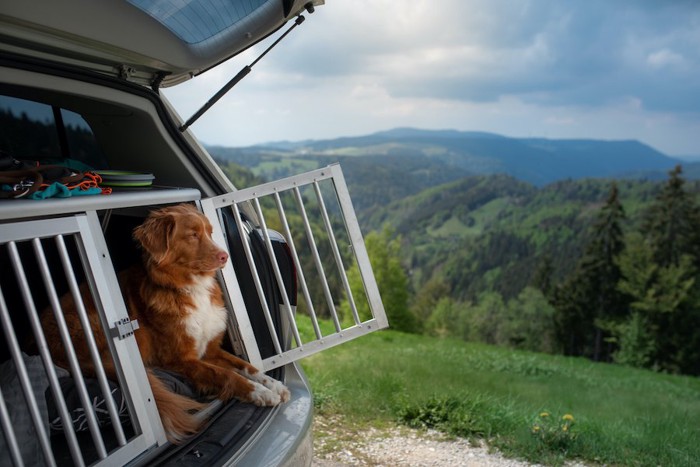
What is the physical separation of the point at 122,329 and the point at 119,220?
4.33 feet

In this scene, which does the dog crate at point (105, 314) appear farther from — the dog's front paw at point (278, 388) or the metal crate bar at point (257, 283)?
the dog's front paw at point (278, 388)

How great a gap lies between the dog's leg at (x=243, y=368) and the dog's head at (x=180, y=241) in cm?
45

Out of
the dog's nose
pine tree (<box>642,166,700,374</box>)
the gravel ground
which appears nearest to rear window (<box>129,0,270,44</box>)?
the dog's nose

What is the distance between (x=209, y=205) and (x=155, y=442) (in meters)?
1.28

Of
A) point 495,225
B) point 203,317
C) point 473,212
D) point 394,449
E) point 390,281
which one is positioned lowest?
point 495,225

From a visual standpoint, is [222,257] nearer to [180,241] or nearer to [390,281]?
[180,241]

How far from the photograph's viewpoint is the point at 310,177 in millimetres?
3137

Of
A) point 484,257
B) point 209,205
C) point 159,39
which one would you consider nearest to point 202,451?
point 209,205

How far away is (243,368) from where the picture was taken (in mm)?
2955

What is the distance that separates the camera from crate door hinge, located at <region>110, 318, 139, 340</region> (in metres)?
2.14

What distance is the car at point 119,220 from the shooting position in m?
2.03

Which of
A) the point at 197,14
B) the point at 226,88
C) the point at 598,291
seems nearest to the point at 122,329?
the point at 197,14

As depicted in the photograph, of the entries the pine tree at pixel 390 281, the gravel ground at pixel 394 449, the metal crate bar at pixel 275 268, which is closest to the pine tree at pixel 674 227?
the pine tree at pixel 390 281

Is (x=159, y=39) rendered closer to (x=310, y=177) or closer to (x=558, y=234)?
(x=310, y=177)
